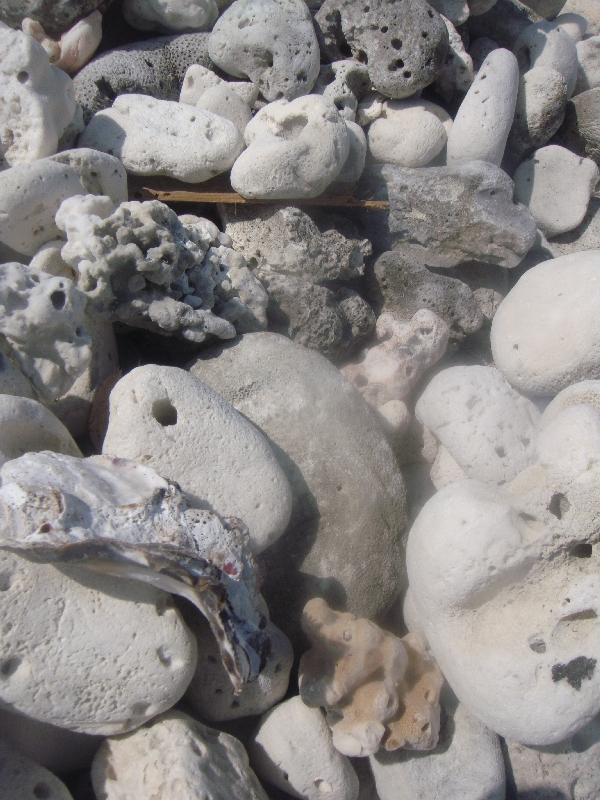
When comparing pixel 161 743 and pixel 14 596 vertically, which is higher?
pixel 14 596

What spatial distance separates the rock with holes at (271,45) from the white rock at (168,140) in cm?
35

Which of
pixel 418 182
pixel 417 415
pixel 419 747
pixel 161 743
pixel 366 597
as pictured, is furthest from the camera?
pixel 418 182

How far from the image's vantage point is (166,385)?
5.90ft

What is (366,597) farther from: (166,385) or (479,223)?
(479,223)

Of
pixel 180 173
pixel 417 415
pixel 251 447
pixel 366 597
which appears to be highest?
pixel 180 173

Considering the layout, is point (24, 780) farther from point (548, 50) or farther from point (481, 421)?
point (548, 50)

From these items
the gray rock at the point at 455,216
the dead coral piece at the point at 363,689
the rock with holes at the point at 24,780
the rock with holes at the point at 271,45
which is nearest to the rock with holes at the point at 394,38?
the rock with holes at the point at 271,45

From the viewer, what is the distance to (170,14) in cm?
284

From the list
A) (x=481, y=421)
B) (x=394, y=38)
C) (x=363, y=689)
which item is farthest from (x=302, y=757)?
(x=394, y=38)

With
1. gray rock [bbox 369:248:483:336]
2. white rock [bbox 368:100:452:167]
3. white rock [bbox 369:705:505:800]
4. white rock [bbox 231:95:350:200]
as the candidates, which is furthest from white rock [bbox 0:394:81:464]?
white rock [bbox 368:100:452:167]

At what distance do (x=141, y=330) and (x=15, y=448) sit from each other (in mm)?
699

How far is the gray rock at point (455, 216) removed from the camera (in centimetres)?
253

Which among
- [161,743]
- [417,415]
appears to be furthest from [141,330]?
[161,743]

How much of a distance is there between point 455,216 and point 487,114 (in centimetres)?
44
